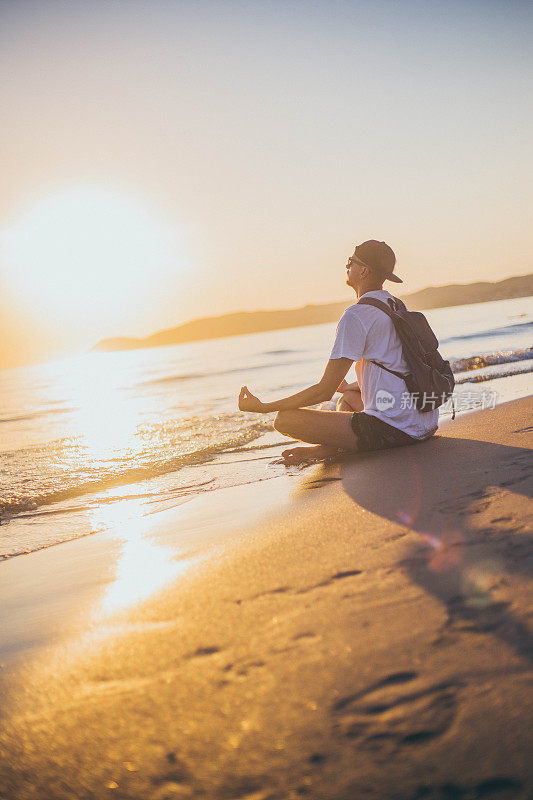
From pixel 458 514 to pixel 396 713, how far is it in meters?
1.41

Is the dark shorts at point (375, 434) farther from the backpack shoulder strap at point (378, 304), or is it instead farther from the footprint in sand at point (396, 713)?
the footprint in sand at point (396, 713)

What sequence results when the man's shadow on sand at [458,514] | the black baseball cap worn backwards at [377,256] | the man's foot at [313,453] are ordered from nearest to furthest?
the man's shadow on sand at [458,514] → the black baseball cap worn backwards at [377,256] → the man's foot at [313,453]

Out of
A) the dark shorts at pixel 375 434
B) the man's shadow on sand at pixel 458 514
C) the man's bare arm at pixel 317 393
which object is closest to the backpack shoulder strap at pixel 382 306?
the man's bare arm at pixel 317 393

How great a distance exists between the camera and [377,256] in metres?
4.21

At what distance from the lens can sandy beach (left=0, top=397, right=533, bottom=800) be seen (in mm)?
1200

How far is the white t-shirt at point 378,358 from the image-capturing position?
157 inches

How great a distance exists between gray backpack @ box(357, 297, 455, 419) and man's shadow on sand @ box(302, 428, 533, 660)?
42cm

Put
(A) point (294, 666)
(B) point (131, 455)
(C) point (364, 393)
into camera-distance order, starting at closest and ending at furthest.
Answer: (A) point (294, 666) < (C) point (364, 393) < (B) point (131, 455)

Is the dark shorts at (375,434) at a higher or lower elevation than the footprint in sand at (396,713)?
higher

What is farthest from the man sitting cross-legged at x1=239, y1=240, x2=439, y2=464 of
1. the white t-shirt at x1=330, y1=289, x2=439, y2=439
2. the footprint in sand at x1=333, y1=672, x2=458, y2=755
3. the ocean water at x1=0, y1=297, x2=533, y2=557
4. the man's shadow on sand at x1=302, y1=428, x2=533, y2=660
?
the footprint in sand at x1=333, y1=672, x2=458, y2=755

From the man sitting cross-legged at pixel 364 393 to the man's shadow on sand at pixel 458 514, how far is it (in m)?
0.18

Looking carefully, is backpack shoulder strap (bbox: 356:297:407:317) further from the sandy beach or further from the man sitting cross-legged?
the sandy beach

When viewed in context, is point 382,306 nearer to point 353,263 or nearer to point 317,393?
point 353,263

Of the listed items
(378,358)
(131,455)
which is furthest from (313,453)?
(131,455)
